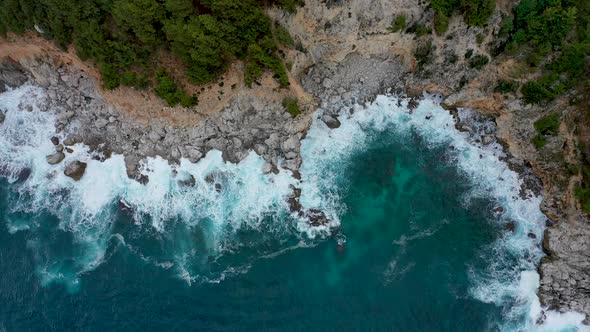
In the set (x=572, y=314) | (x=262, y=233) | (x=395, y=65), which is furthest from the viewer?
(x=395, y=65)

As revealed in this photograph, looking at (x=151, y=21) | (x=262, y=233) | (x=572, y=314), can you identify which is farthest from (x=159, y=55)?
(x=572, y=314)

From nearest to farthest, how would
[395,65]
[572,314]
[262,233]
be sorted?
1. [572,314]
2. [262,233]
3. [395,65]

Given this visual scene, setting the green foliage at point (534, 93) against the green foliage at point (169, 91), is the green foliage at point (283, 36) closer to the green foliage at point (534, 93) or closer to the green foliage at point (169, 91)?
the green foliage at point (169, 91)

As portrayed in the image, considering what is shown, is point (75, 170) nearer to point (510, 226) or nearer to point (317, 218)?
point (317, 218)

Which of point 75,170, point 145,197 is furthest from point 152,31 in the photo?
point 75,170

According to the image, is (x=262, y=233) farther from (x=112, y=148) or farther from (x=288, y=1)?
(x=288, y=1)

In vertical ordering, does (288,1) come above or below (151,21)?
above

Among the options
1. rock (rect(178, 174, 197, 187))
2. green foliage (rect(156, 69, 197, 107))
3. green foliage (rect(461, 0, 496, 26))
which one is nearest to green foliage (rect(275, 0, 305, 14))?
green foliage (rect(156, 69, 197, 107))
